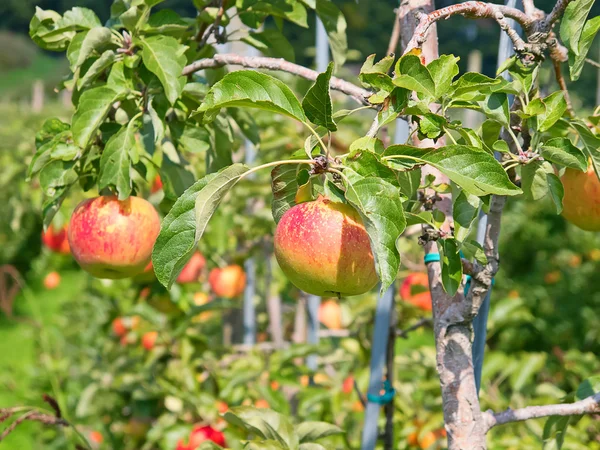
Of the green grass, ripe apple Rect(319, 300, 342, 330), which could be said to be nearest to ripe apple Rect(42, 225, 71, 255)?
the green grass

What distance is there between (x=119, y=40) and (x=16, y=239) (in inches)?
200

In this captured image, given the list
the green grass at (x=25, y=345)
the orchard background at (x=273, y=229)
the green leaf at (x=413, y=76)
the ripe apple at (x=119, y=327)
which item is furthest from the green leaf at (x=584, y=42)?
the ripe apple at (x=119, y=327)

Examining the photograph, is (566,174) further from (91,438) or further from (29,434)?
(29,434)

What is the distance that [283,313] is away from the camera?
2.85 m

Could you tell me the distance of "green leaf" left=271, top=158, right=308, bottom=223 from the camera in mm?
801

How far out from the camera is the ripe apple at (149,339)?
2.17 m

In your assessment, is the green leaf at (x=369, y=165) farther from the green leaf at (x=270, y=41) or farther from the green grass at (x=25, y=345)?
the green grass at (x=25, y=345)

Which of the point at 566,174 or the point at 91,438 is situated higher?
the point at 566,174

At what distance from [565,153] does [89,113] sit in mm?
630

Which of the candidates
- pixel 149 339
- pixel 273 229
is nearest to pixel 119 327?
pixel 149 339

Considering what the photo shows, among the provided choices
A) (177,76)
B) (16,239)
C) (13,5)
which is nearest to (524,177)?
(177,76)

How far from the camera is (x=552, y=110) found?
79cm

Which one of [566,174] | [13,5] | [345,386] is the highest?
[566,174]

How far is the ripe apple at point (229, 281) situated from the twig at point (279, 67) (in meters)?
1.38
